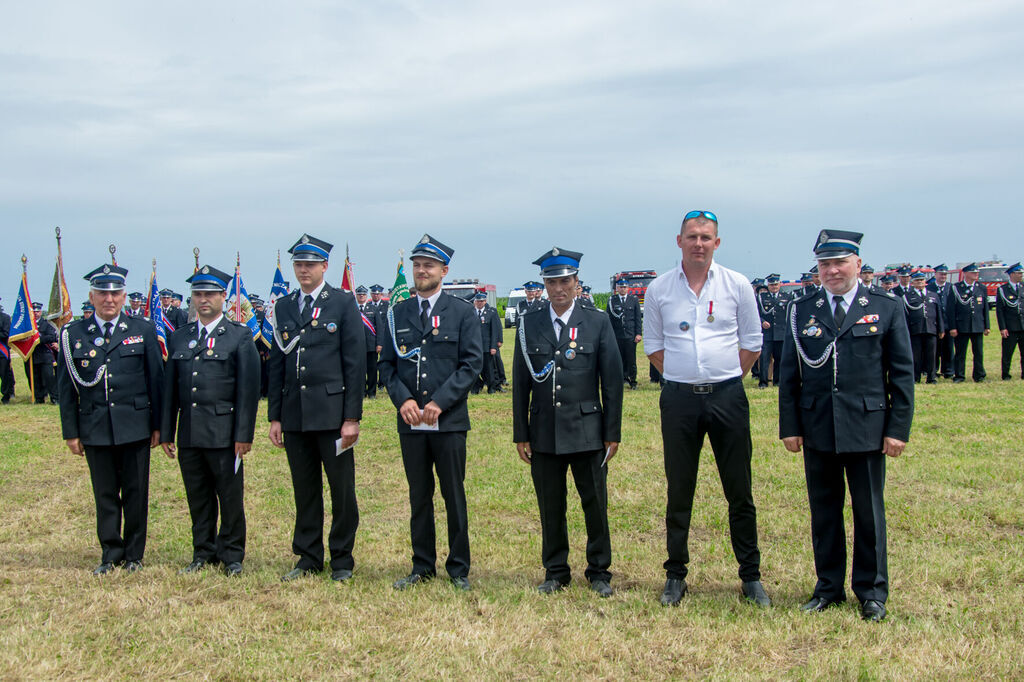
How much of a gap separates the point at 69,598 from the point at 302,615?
1.63 metres

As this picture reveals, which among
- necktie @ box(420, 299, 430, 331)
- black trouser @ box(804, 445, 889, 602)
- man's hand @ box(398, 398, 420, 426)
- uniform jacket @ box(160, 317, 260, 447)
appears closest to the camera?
black trouser @ box(804, 445, 889, 602)

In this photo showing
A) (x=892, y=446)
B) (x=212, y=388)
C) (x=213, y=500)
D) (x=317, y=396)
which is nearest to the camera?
(x=892, y=446)

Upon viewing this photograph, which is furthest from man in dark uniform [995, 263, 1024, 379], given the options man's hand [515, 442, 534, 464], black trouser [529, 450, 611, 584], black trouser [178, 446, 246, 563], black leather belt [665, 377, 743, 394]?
black trouser [178, 446, 246, 563]

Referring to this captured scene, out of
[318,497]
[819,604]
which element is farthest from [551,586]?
[318,497]

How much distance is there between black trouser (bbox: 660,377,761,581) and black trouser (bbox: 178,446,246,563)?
9.80ft

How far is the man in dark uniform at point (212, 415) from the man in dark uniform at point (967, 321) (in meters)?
14.1

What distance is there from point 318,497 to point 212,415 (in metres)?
0.93

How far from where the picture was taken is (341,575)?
5.39m

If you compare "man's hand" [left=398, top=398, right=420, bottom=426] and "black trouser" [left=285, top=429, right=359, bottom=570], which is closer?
"man's hand" [left=398, top=398, right=420, bottom=426]

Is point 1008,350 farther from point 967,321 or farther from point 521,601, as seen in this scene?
point 521,601

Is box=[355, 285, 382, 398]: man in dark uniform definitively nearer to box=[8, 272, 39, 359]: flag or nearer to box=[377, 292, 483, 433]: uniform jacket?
box=[8, 272, 39, 359]: flag

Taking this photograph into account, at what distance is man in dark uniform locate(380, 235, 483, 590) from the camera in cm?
521

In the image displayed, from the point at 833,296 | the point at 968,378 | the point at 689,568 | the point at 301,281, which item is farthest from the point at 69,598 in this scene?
the point at 968,378

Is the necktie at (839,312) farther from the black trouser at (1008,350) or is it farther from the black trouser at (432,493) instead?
the black trouser at (1008,350)
